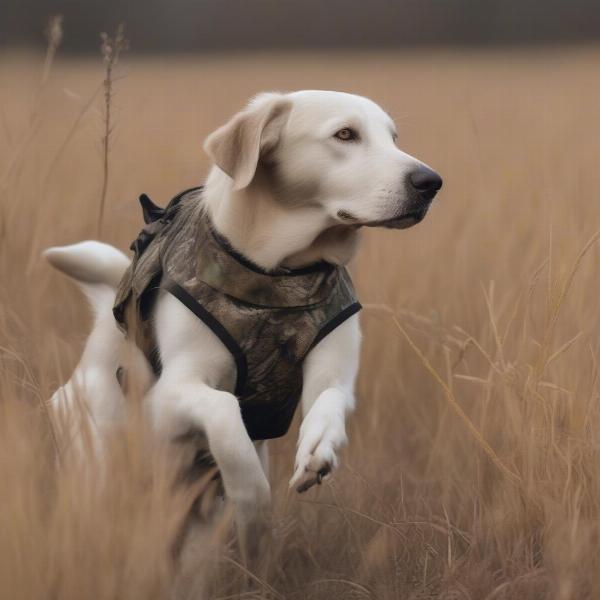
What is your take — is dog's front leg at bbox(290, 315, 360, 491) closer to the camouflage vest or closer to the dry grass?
the camouflage vest

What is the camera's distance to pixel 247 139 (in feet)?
9.50

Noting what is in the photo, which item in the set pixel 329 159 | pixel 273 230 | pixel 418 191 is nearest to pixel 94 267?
pixel 273 230

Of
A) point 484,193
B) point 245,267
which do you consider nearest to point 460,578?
point 245,267

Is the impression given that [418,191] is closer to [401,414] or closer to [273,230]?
[273,230]

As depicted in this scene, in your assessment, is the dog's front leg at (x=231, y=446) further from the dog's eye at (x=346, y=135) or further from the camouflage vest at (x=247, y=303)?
the dog's eye at (x=346, y=135)

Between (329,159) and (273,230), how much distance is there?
223 mm

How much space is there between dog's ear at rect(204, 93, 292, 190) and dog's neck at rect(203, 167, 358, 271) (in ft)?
0.32

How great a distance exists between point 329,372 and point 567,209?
2327 millimetres

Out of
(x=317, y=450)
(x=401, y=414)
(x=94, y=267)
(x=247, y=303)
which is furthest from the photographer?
(x=401, y=414)

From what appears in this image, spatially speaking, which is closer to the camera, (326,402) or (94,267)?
(326,402)

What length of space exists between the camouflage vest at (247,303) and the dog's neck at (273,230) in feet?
0.09

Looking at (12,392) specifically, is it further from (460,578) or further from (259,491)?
(460,578)

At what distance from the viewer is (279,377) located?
2943 millimetres

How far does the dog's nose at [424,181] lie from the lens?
108 inches
